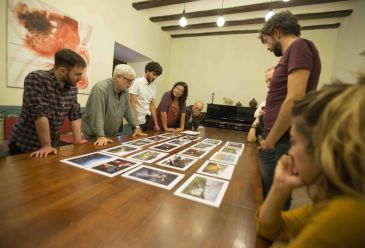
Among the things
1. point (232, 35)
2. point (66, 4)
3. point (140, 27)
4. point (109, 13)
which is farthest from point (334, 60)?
point (66, 4)

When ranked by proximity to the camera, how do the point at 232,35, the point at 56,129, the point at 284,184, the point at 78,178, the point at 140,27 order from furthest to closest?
the point at 232,35, the point at 140,27, the point at 56,129, the point at 78,178, the point at 284,184

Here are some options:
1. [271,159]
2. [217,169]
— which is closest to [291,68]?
[271,159]

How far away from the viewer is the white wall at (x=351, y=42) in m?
3.38

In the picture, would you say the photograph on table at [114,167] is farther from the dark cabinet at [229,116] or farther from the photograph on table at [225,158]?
the dark cabinet at [229,116]

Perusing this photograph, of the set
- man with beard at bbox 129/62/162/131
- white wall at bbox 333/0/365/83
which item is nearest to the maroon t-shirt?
man with beard at bbox 129/62/162/131

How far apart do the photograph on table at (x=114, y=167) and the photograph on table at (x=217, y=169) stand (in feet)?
1.22

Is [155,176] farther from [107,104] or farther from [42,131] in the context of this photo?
[107,104]

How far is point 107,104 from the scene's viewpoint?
1.89 meters

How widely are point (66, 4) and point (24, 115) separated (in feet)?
7.80

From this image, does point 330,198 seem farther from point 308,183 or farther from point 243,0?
point 243,0

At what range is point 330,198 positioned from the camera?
1.39ft

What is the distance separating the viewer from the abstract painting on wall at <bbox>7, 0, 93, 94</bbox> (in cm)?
239

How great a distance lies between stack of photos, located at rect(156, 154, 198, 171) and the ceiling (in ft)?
11.3

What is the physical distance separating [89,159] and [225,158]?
2.89ft
